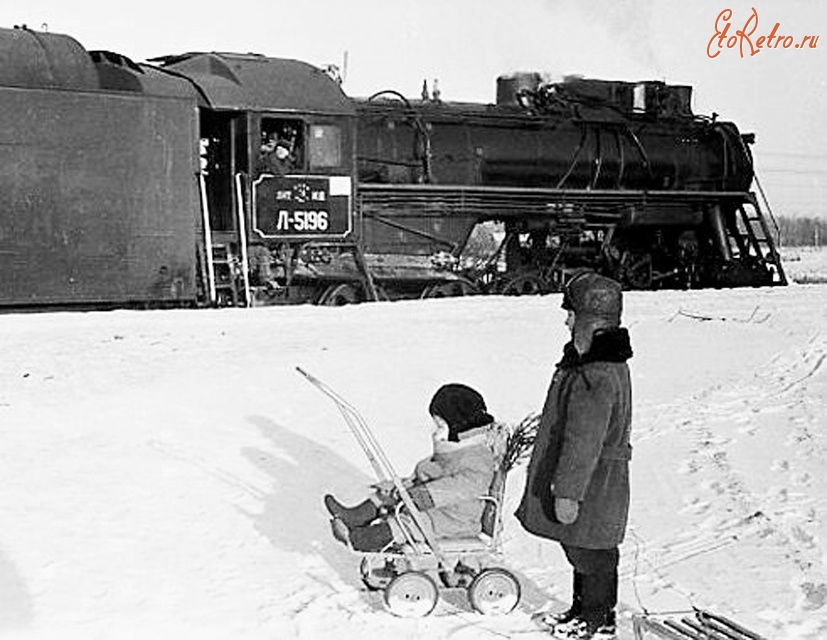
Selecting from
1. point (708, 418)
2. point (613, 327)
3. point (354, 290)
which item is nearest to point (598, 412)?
point (613, 327)

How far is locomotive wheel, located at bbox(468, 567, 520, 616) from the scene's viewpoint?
498 centimetres

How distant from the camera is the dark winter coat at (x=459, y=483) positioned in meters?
5.03

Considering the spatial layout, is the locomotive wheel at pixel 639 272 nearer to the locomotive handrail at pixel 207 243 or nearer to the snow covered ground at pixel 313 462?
the snow covered ground at pixel 313 462

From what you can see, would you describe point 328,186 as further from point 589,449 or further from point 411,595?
point 589,449

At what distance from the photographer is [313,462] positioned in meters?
7.32

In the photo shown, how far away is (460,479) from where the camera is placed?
5.03 metres

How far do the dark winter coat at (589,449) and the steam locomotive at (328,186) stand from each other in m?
8.38

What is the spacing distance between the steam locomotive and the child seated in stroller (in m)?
7.82

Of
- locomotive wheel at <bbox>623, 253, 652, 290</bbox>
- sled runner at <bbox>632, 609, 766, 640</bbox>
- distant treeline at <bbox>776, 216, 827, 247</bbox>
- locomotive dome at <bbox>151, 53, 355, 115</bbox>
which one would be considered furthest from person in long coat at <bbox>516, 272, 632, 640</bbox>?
distant treeline at <bbox>776, 216, 827, 247</bbox>

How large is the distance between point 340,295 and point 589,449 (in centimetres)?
966

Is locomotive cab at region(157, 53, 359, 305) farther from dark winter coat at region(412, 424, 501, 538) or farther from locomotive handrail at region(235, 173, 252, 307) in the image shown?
dark winter coat at region(412, 424, 501, 538)

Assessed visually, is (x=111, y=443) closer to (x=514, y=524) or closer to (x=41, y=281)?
(x=514, y=524)

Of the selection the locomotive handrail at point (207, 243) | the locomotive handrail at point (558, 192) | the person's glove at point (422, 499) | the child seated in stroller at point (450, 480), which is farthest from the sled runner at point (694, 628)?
the locomotive handrail at point (558, 192)

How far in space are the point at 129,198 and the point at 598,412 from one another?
887 cm
